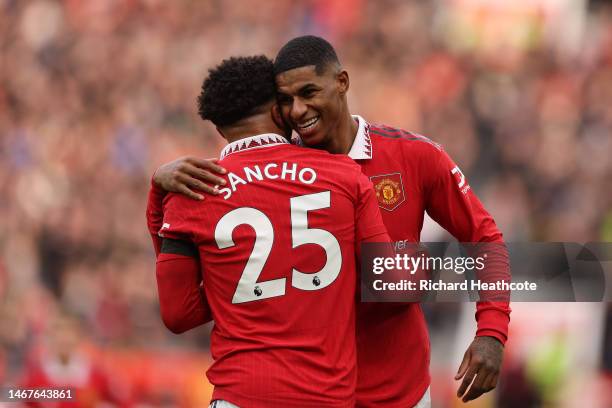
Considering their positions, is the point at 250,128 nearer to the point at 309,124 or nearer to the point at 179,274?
the point at 309,124

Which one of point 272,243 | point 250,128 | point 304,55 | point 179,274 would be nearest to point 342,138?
point 304,55

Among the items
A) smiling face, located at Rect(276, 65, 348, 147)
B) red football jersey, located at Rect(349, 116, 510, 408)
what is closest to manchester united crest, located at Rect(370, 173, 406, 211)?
red football jersey, located at Rect(349, 116, 510, 408)

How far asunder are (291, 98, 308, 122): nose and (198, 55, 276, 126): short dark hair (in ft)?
0.24

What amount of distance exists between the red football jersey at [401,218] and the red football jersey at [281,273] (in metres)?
0.41

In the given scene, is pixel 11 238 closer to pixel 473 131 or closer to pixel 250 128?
pixel 473 131

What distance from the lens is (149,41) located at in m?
8.25

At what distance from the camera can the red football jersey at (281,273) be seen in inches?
101

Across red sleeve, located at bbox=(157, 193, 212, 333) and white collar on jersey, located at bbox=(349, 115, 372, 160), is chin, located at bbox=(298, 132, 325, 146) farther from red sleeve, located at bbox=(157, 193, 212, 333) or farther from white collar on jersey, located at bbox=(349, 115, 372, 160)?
red sleeve, located at bbox=(157, 193, 212, 333)

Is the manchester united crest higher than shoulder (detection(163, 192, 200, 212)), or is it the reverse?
the manchester united crest

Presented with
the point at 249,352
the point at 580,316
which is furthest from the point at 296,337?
the point at 580,316

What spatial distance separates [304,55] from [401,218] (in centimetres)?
62

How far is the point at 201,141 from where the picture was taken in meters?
7.62

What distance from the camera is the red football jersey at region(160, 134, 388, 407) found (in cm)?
255

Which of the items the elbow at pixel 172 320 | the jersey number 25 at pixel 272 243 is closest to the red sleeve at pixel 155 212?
the elbow at pixel 172 320
